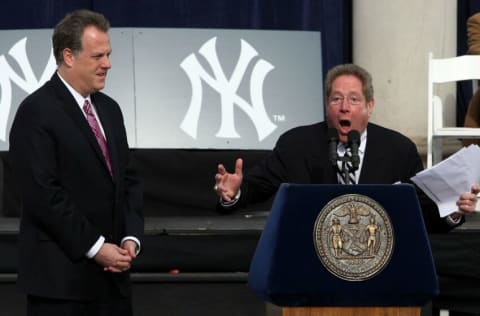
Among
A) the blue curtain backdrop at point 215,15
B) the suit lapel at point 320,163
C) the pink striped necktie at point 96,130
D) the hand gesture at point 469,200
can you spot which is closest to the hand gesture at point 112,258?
the pink striped necktie at point 96,130

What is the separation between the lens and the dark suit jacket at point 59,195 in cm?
352

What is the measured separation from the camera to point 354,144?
3.75 m

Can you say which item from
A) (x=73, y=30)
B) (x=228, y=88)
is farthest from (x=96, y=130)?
(x=228, y=88)

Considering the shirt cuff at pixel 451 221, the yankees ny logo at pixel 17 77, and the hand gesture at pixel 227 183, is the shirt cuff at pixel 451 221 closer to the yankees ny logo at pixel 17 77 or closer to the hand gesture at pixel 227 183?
the hand gesture at pixel 227 183

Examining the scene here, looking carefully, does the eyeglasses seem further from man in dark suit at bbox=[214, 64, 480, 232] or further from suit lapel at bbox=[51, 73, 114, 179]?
suit lapel at bbox=[51, 73, 114, 179]

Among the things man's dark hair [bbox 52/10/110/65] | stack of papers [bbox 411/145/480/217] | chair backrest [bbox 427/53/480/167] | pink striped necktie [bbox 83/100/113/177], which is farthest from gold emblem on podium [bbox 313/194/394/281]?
chair backrest [bbox 427/53/480/167]

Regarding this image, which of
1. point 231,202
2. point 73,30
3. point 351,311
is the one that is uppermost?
point 73,30

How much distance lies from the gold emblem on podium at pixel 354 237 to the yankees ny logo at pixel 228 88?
3.04 metres

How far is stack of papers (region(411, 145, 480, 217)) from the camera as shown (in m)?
3.79

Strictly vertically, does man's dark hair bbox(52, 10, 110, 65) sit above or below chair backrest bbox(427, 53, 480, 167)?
above

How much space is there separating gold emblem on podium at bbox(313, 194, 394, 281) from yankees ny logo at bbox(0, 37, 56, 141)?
3412 millimetres

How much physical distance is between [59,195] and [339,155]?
3.46ft

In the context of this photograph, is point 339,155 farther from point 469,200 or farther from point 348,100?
point 469,200

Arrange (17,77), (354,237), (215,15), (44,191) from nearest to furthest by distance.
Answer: (44,191), (354,237), (17,77), (215,15)
